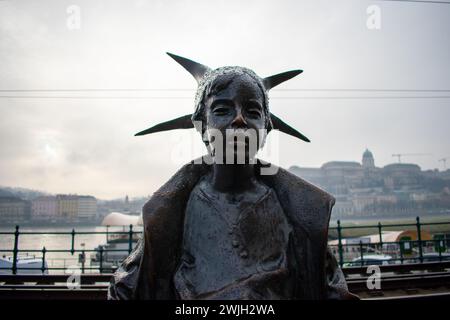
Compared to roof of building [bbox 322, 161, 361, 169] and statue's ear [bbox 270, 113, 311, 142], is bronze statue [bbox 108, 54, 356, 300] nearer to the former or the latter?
statue's ear [bbox 270, 113, 311, 142]

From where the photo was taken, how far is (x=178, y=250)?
1.80 m

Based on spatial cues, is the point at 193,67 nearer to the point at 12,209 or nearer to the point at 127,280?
the point at 127,280

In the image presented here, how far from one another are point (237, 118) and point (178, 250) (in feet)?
2.79

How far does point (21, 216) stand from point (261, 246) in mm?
34779

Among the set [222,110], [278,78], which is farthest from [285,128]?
[222,110]

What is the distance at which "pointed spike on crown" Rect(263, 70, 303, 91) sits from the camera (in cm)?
210

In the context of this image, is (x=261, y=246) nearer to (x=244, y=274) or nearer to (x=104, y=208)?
(x=244, y=274)

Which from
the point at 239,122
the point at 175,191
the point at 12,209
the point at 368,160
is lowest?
the point at 12,209

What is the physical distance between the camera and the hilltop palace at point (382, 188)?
252 feet

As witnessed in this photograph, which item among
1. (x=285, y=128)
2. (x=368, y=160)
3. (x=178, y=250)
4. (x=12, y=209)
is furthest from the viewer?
(x=368, y=160)

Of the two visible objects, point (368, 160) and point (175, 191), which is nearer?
point (175, 191)

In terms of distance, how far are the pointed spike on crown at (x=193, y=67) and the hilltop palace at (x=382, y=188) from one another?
70.3 meters

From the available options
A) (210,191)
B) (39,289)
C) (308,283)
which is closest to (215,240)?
(210,191)
